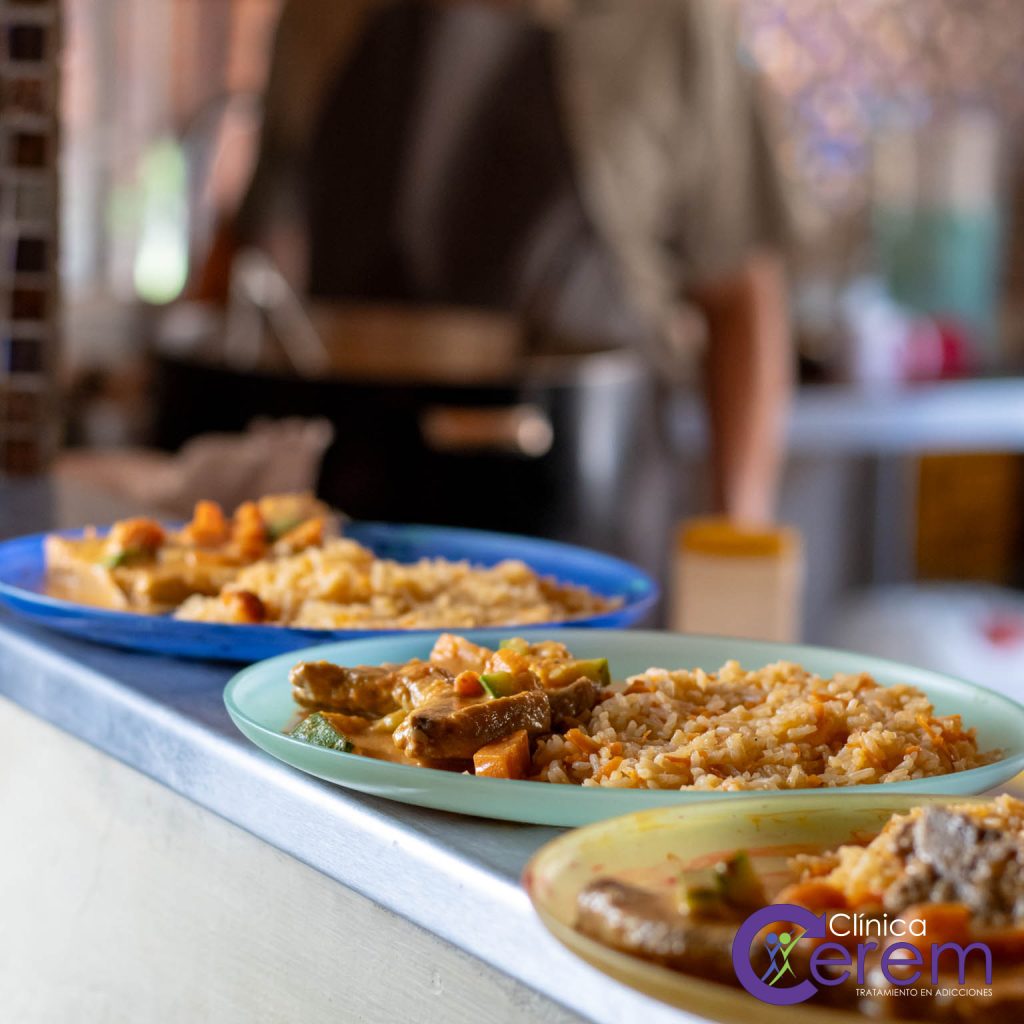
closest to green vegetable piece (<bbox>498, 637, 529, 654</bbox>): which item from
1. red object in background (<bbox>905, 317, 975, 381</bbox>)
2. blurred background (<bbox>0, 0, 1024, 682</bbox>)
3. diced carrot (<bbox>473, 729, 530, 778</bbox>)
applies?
diced carrot (<bbox>473, 729, 530, 778</bbox>)

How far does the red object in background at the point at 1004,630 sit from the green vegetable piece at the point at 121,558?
3283 millimetres

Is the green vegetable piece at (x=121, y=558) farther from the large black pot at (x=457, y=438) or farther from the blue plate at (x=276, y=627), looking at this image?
the large black pot at (x=457, y=438)

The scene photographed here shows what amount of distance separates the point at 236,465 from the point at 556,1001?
154 cm

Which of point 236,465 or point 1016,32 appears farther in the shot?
point 1016,32

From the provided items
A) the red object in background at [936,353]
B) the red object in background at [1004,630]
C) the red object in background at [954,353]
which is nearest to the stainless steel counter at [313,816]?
the red object in background at [1004,630]

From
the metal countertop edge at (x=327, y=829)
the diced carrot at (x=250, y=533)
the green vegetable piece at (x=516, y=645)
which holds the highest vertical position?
the diced carrot at (x=250, y=533)

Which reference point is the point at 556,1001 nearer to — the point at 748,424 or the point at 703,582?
the point at 703,582

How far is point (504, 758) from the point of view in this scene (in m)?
0.88

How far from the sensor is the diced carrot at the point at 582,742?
2.97 feet

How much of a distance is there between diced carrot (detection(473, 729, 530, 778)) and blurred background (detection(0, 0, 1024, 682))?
136 centimetres

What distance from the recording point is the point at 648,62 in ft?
13.5

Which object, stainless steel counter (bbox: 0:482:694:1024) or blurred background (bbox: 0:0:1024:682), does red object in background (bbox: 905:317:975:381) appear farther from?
stainless steel counter (bbox: 0:482:694:1024)

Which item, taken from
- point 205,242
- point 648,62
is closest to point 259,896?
point 648,62

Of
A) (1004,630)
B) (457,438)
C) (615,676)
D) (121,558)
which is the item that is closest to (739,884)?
Answer: (615,676)
